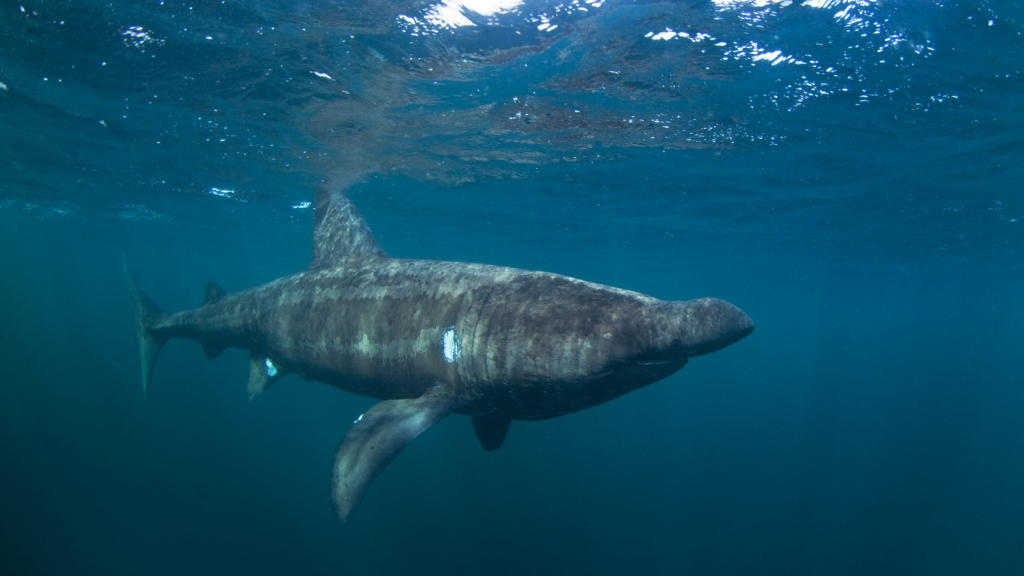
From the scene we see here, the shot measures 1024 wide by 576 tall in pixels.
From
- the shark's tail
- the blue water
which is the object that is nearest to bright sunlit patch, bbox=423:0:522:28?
the blue water

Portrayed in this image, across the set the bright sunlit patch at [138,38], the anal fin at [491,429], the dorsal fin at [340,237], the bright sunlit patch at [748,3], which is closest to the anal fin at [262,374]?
the dorsal fin at [340,237]

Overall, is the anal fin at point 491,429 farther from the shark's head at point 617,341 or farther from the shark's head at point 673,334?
the shark's head at point 673,334

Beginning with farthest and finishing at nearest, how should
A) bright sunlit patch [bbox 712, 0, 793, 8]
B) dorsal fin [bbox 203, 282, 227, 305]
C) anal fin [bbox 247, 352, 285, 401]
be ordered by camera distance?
dorsal fin [bbox 203, 282, 227, 305] < bright sunlit patch [bbox 712, 0, 793, 8] < anal fin [bbox 247, 352, 285, 401]

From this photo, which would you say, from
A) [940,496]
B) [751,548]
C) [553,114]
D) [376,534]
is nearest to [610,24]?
[553,114]

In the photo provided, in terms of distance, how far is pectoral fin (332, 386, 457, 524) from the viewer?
12.0 ft

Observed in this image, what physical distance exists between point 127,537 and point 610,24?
20298mm

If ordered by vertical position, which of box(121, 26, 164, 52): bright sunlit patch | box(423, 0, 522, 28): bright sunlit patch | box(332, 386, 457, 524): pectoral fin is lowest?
box(332, 386, 457, 524): pectoral fin

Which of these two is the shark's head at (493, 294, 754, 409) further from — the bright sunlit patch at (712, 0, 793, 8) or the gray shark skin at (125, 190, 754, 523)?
the bright sunlit patch at (712, 0, 793, 8)

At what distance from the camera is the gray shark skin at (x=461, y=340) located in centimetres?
358

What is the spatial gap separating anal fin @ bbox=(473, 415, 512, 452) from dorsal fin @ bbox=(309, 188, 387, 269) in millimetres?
2557

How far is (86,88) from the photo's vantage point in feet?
37.7

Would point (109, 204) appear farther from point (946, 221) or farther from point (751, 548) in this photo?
point (946, 221)

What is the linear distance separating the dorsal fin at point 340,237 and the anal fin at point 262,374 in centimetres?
166

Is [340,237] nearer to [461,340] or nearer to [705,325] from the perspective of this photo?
[461,340]
